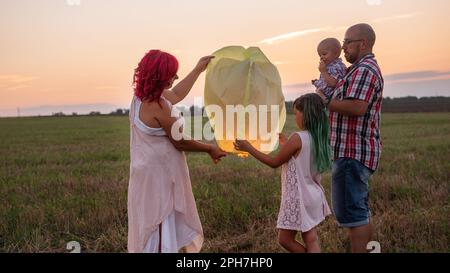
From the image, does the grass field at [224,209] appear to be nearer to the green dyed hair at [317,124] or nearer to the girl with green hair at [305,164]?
the girl with green hair at [305,164]

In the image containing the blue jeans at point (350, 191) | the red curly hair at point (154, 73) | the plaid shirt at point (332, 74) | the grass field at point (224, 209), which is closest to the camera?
the red curly hair at point (154, 73)

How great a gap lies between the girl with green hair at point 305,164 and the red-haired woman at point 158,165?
1.85ft

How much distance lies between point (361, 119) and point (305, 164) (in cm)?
55

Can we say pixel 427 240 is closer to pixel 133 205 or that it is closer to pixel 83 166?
pixel 133 205

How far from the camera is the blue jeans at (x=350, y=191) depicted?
13.3 feet

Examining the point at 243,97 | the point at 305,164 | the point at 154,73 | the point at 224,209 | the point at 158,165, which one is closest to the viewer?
the point at 243,97

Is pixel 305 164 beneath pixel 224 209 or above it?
above

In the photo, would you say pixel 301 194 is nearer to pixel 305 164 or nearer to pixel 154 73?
pixel 305 164

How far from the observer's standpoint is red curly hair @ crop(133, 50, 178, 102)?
152 inches

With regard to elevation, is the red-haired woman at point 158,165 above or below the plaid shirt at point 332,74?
below

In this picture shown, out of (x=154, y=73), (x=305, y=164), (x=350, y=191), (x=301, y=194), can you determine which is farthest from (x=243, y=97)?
(x=350, y=191)

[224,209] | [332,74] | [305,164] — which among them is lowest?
[224,209]

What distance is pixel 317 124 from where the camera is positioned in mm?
4105

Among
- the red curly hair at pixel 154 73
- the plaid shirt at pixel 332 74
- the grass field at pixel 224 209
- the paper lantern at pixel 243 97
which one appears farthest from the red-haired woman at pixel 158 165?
the grass field at pixel 224 209
